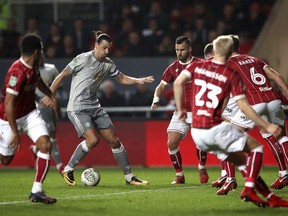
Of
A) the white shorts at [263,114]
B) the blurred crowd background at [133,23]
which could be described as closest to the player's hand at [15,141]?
the white shorts at [263,114]

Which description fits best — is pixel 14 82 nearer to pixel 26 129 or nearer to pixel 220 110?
pixel 26 129

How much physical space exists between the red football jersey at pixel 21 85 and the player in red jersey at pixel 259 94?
277 centimetres

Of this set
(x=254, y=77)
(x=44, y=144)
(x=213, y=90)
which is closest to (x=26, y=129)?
(x=44, y=144)

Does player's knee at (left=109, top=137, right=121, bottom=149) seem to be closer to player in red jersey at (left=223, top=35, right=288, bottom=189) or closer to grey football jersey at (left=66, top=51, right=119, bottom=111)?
grey football jersey at (left=66, top=51, right=119, bottom=111)

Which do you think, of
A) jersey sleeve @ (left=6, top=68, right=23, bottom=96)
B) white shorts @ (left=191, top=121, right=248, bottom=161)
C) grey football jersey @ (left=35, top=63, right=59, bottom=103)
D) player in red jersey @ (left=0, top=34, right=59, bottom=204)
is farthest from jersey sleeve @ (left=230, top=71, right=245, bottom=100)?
grey football jersey @ (left=35, top=63, right=59, bottom=103)

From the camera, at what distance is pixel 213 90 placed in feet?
30.9

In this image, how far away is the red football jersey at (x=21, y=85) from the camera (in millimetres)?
9836

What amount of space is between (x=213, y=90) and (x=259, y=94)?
259cm

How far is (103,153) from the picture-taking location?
699 inches

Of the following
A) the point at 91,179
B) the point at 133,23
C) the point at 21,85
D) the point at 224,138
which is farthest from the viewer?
the point at 133,23

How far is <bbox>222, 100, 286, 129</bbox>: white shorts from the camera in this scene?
11.7 metres

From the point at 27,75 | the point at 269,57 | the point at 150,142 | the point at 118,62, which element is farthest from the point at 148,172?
the point at 27,75

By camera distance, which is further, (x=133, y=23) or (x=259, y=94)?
(x=133, y=23)

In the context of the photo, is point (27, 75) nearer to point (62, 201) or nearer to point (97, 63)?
point (62, 201)
